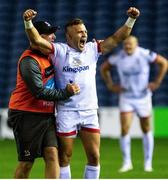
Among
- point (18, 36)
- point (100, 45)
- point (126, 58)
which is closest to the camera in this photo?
point (100, 45)

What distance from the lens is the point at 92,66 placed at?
25.3ft

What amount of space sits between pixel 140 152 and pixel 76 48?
24.6 feet

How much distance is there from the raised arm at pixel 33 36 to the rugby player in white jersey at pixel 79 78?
4 cm

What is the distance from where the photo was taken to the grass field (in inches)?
421

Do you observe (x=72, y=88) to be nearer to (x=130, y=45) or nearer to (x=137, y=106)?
(x=130, y=45)

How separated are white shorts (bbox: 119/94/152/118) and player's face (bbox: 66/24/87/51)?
4.40m

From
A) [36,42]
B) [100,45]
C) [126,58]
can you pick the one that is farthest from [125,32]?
[126,58]

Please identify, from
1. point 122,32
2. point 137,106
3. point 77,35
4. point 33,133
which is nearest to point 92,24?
point 137,106

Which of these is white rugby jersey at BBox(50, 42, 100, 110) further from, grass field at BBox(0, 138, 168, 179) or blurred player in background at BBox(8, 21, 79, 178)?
grass field at BBox(0, 138, 168, 179)

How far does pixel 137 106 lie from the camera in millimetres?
12078

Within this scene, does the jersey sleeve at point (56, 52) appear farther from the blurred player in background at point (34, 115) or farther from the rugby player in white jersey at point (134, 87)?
the rugby player in white jersey at point (134, 87)

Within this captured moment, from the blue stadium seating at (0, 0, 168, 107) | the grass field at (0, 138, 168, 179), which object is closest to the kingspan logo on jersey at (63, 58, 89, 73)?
the grass field at (0, 138, 168, 179)

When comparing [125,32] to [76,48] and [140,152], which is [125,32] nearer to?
[76,48]

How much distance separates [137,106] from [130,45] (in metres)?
0.90
